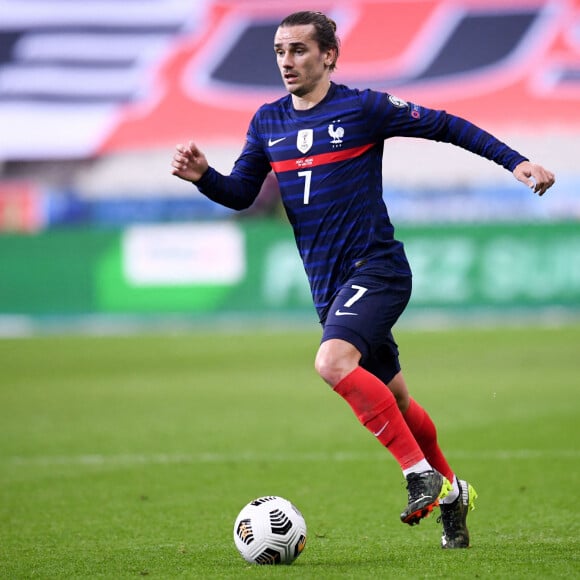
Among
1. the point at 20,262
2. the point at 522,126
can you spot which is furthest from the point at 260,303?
the point at 522,126

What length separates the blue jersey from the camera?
17.9 ft

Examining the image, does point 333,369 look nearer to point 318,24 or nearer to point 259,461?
point 318,24

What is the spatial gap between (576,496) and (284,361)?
9.06 m

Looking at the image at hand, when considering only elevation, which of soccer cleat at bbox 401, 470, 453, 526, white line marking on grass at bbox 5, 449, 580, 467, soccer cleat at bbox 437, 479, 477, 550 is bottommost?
white line marking on grass at bbox 5, 449, 580, 467

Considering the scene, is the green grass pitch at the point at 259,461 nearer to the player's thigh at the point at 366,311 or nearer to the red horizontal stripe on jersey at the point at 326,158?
the player's thigh at the point at 366,311

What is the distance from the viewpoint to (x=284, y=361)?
15984 mm

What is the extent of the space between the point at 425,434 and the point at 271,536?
96 cm

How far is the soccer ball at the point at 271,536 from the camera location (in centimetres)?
522

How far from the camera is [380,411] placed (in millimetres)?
5148

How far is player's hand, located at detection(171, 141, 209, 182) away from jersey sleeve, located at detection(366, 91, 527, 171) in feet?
2.68

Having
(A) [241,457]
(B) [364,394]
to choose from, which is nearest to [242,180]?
(B) [364,394]

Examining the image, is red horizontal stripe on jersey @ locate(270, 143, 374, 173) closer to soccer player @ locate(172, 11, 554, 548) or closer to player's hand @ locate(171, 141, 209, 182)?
soccer player @ locate(172, 11, 554, 548)

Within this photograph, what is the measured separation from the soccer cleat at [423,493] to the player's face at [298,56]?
1856mm

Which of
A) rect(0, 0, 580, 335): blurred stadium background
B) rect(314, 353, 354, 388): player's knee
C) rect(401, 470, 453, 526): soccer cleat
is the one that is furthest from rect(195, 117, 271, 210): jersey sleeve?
rect(0, 0, 580, 335): blurred stadium background
